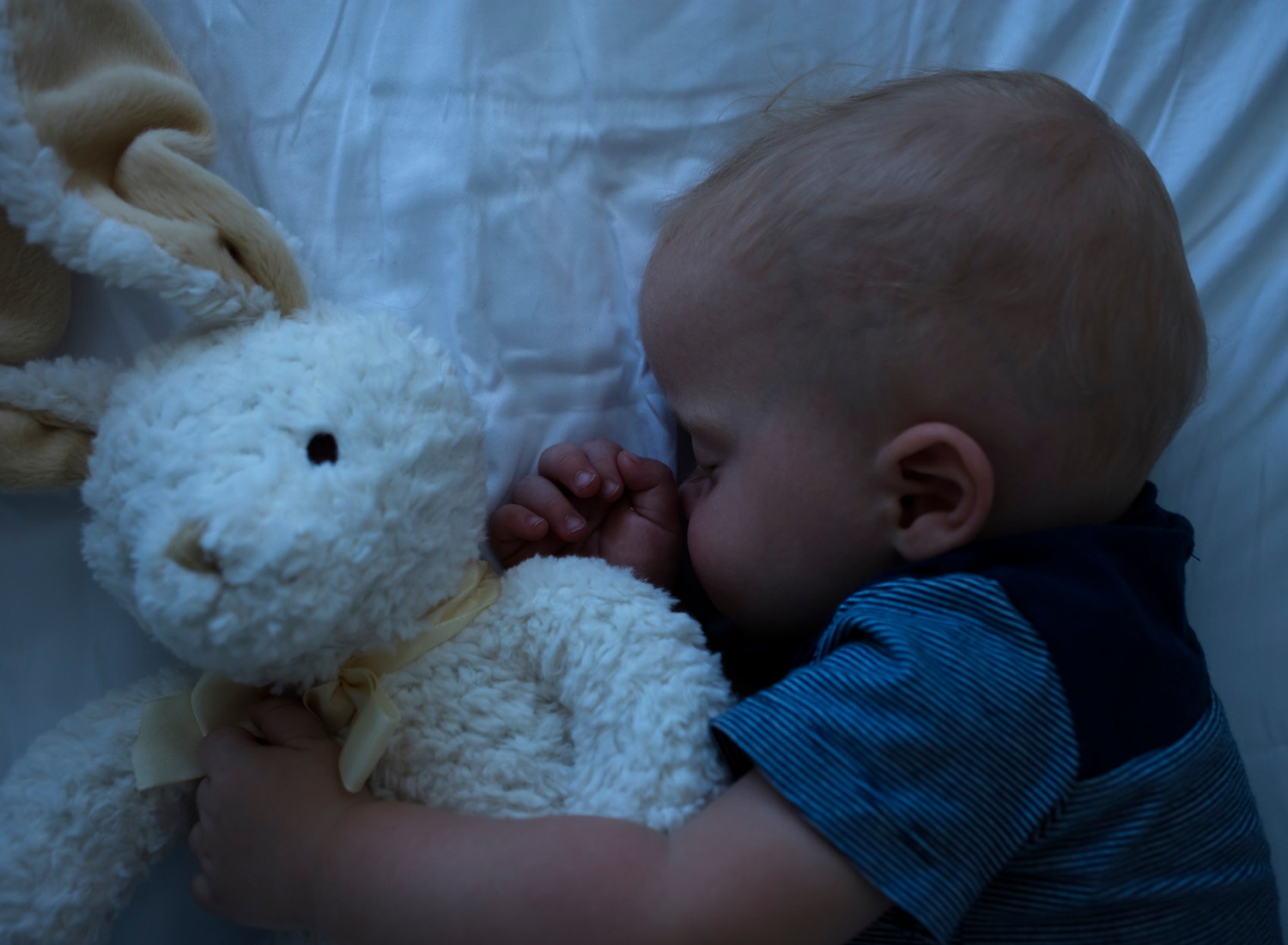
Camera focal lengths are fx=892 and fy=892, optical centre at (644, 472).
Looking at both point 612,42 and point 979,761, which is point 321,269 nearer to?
point 612,42

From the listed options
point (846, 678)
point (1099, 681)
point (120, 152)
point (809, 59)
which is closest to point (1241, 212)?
point (809, 59)

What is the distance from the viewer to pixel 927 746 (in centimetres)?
55

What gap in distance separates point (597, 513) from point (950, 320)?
37 centimetres

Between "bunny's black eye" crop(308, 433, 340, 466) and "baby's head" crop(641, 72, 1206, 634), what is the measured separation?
320 mm

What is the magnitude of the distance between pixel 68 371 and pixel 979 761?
0.66 metres

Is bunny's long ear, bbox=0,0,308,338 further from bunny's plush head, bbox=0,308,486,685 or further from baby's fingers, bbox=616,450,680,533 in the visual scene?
baby's fingers, bbox=616,450,680,533

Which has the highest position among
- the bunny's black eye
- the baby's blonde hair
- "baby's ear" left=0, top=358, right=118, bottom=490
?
the baby's blonde hair

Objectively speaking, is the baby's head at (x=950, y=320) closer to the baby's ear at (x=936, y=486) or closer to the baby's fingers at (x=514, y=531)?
the baby's ear at (x=936, y=486)

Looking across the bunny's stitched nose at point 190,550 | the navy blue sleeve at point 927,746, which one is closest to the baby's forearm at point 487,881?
the navy blue sleeve at point 927,746

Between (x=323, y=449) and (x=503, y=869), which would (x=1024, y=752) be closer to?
(x=503, y=869)

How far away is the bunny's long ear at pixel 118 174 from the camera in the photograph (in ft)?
1.85

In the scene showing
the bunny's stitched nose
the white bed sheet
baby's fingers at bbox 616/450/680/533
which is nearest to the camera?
the bunny's stitched nose

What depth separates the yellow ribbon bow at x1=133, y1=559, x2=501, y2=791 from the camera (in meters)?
0.62

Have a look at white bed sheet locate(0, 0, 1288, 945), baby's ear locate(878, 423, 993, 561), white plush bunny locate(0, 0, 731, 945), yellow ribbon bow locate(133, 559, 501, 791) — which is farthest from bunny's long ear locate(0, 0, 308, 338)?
baby's ear locate(878, 423, 993, 561)
